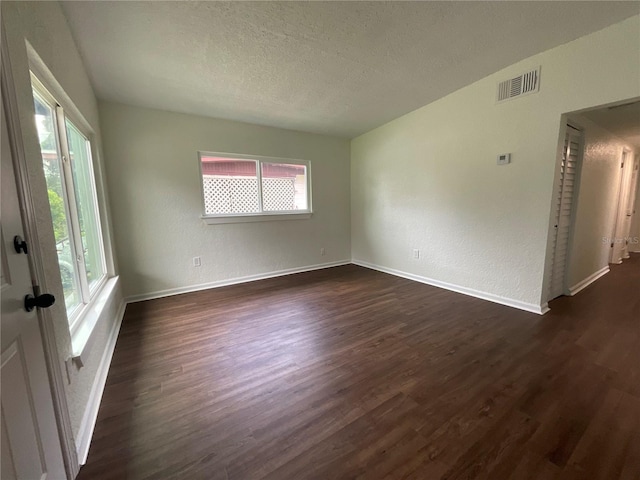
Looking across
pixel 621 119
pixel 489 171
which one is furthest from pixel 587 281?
pixel 489 171

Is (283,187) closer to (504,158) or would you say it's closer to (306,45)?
(306,45)

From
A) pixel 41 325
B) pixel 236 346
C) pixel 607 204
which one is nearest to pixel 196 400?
pixel 236 346

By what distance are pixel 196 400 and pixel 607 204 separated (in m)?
5.57

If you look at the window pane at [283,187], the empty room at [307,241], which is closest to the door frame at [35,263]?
the empty room at [307,241]

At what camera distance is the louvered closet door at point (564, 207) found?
2695 mm

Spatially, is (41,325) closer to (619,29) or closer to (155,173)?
(155,173)

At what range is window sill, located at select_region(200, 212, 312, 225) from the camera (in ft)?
12.1

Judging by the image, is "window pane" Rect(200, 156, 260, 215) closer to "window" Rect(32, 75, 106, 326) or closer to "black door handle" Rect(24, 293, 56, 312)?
"window" Rect(32, 75, 106, 326)

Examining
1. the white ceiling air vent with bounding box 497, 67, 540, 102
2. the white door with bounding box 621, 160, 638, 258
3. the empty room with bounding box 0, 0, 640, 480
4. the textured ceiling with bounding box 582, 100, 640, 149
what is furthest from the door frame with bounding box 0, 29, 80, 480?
the white door with bounding box 621, 160, 638, 258

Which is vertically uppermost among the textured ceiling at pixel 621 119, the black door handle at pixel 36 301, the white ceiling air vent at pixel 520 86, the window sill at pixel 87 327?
the white ceiling air vent at pixel 520 86

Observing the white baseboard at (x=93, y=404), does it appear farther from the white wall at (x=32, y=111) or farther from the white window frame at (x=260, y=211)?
the white window frame at (x=260, y=211)

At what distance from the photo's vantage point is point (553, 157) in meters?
2.47

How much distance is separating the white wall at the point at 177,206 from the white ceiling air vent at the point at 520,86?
106 inches

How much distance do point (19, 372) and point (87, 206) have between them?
2107 mm
